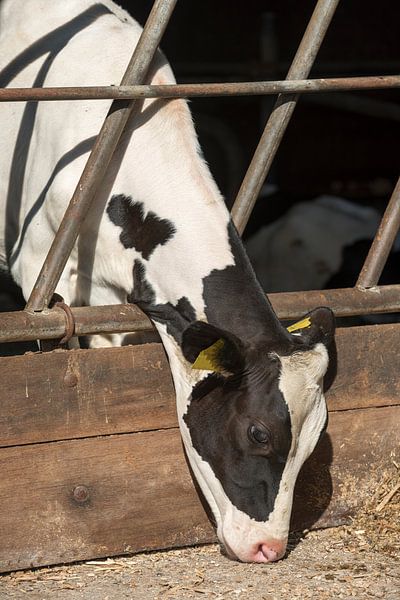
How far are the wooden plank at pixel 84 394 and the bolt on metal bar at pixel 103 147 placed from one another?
28 centimetres

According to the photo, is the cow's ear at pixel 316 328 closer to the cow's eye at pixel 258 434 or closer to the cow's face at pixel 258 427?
the cow's face at pixel 258 427

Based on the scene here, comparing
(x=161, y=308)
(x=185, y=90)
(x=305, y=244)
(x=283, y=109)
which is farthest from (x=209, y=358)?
(x=305, y=244)

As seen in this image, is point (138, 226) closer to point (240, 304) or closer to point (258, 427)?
point (240, 304)

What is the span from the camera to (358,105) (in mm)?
9234

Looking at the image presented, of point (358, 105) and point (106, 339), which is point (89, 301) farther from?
point (358, 105)

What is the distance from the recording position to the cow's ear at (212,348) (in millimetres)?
3125

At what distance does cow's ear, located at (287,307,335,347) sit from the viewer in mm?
3422

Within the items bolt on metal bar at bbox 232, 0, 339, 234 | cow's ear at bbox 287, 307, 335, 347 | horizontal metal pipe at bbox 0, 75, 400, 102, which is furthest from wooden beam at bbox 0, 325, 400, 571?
horizontal metal pipe at bbox 0, 75, 400, 102

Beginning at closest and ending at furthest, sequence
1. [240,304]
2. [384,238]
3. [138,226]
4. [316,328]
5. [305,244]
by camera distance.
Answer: [240,304] → [316,328] → [138,226] → [384,238] → [305,244]

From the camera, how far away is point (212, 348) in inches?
125

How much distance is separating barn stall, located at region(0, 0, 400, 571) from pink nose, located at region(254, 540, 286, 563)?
1.59ft

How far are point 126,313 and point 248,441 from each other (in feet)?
2.09

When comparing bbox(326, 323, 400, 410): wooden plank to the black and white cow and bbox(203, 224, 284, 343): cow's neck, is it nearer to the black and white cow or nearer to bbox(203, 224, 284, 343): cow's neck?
the black and white cow

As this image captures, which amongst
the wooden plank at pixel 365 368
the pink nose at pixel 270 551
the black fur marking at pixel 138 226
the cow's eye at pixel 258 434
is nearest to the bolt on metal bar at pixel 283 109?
the black fur marking at pixel 138 226
